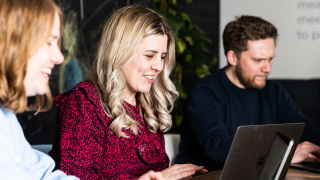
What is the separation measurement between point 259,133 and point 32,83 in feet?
2.24

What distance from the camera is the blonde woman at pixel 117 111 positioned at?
1342mm

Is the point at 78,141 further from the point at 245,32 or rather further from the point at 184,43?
the point at 184,43

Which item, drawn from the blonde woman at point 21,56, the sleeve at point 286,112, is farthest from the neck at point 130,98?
the sleeve at point 286,112

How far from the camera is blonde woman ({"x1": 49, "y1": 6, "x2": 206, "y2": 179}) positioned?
1342mm

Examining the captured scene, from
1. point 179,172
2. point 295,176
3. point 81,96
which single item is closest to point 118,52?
point 81,96

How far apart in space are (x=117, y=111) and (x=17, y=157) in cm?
63

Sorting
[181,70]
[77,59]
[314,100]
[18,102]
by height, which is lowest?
[314,100]

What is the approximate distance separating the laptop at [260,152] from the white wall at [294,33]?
241cm

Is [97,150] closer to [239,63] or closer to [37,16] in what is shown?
[37,16]

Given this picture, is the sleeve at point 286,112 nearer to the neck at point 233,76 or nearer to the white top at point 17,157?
the neck at point 233,76

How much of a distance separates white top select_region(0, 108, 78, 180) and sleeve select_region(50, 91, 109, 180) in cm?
18

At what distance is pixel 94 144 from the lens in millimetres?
1376

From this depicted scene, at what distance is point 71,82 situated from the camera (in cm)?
266

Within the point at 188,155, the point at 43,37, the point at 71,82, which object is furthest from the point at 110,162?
the point at 71,82
